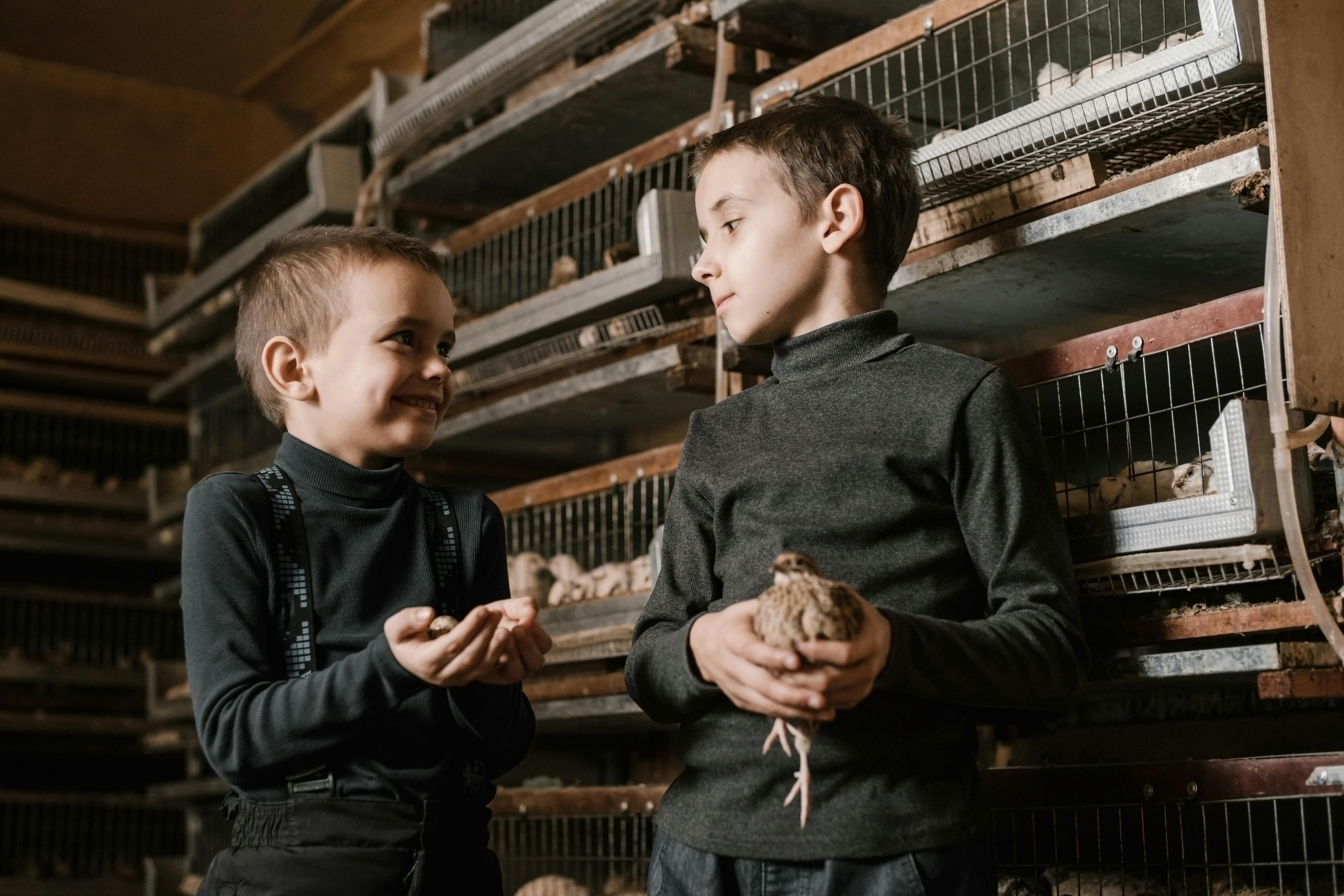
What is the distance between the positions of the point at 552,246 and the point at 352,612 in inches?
62.4

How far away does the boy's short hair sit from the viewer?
143cm

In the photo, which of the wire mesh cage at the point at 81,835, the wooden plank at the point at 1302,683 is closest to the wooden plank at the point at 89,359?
the wire mesh cage at the point at 81,835

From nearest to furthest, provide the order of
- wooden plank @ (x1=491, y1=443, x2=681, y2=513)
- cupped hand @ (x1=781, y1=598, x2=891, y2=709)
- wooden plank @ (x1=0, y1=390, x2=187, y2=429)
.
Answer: cupped hand @ (x1=781, y1=598, x2=891, y2=709), wooden plank @ (x1=491, y1=443, x2=681, y2=513), wooden plank @ (x1=0, y1=390, x2=187, y2=429)

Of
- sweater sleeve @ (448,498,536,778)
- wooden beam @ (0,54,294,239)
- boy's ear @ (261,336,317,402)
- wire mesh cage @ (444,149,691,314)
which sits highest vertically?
wooden beam @ (0,54,294,239)

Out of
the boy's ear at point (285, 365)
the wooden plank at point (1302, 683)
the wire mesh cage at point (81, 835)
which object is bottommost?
the wire mesh cage at point (81, 835)

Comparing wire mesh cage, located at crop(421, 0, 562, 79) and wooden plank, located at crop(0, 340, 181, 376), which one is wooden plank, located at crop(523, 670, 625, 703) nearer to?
wire mesh cage, located at crop(421, 0, 562, 79)

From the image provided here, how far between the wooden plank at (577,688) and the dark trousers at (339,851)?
97 centimetres

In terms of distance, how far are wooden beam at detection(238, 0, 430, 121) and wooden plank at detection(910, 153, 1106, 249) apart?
2.47 m

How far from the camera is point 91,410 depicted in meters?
4.01

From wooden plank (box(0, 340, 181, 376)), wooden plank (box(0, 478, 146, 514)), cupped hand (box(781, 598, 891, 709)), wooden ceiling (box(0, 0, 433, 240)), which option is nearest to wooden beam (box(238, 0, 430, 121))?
wooden ceiling (box(0, 0, 433, 240))

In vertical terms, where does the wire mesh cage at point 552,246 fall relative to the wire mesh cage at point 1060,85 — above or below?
above

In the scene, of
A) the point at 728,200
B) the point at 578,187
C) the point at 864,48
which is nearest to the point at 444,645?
the point at 728,200

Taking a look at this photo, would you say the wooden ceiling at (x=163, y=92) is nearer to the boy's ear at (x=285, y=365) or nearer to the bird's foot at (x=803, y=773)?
the boy's ear at (x=285, y=365)

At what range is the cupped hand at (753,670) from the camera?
3.40 feet
